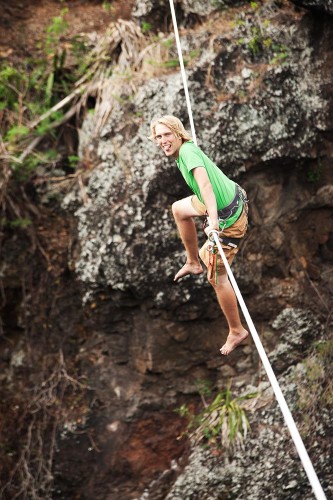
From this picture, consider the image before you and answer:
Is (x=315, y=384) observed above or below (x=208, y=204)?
below

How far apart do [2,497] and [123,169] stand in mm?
3539

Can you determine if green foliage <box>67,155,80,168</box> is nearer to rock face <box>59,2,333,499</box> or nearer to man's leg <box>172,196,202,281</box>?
rock face <box>59,2,333,499</box>

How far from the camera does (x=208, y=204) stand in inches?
187

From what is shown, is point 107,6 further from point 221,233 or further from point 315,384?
point 315,384

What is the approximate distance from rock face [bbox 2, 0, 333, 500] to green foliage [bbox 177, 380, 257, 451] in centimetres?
11

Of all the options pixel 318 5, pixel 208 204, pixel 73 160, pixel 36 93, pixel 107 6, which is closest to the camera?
pixel 208 204

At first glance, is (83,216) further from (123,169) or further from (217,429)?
(217,429)

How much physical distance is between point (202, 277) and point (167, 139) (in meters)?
2.74

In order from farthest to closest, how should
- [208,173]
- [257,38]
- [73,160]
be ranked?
[73,160], [257,38], [208,173]

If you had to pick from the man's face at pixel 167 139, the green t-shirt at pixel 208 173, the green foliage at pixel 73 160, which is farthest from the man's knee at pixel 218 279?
the green foliage at pixel 73 160

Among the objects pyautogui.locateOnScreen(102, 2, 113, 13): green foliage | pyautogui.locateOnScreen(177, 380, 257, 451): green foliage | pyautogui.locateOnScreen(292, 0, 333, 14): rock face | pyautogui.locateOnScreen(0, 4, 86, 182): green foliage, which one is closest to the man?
pyautogui.locateOnScreen(177, 380, 257, 451): green foliage

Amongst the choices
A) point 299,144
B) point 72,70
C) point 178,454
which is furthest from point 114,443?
point 72,70

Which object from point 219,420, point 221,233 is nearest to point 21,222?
point 219,420

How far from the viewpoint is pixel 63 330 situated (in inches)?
327
